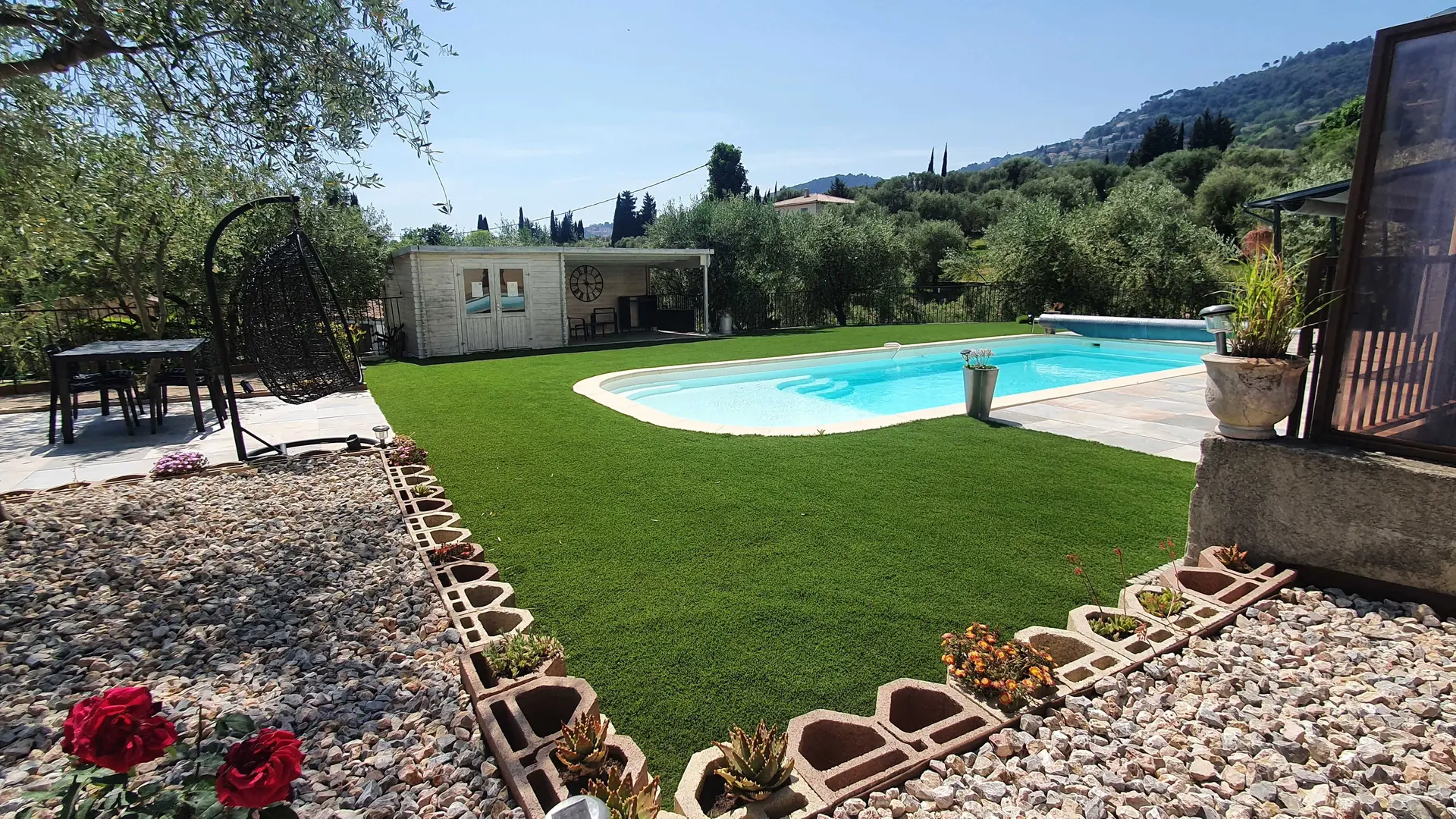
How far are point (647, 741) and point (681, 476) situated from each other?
2868 mm

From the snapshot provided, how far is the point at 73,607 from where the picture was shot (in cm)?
302

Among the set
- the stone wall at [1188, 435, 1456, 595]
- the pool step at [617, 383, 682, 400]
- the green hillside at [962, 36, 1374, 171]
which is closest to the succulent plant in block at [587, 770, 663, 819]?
the stone wall at [1188, 435, 1456, 595]

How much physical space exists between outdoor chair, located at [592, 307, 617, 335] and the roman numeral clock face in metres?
0.37

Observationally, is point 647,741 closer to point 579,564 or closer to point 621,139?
point 579,564

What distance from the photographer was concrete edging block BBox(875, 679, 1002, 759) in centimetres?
203

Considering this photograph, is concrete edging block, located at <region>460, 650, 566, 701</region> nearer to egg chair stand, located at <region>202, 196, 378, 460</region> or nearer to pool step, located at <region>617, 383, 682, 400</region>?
egg chair stand, located at <region>202, 196, 378, 460</region>

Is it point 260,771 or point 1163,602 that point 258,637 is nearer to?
point 260,771

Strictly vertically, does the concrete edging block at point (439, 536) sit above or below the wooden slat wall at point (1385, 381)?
below

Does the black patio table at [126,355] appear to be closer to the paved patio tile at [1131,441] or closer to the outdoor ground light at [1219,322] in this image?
the outdoor ground light at [1219,322]

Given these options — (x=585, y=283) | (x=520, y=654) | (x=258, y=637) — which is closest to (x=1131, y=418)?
(x=520, y=654)

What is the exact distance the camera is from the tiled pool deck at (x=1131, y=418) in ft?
18.9

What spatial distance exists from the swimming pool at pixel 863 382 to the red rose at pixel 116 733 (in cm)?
524

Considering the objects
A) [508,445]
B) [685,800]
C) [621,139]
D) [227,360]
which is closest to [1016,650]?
[685,800]

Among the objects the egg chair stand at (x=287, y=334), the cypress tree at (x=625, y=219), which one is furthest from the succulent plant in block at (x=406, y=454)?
the cypress tree at (x=625, y=219)
